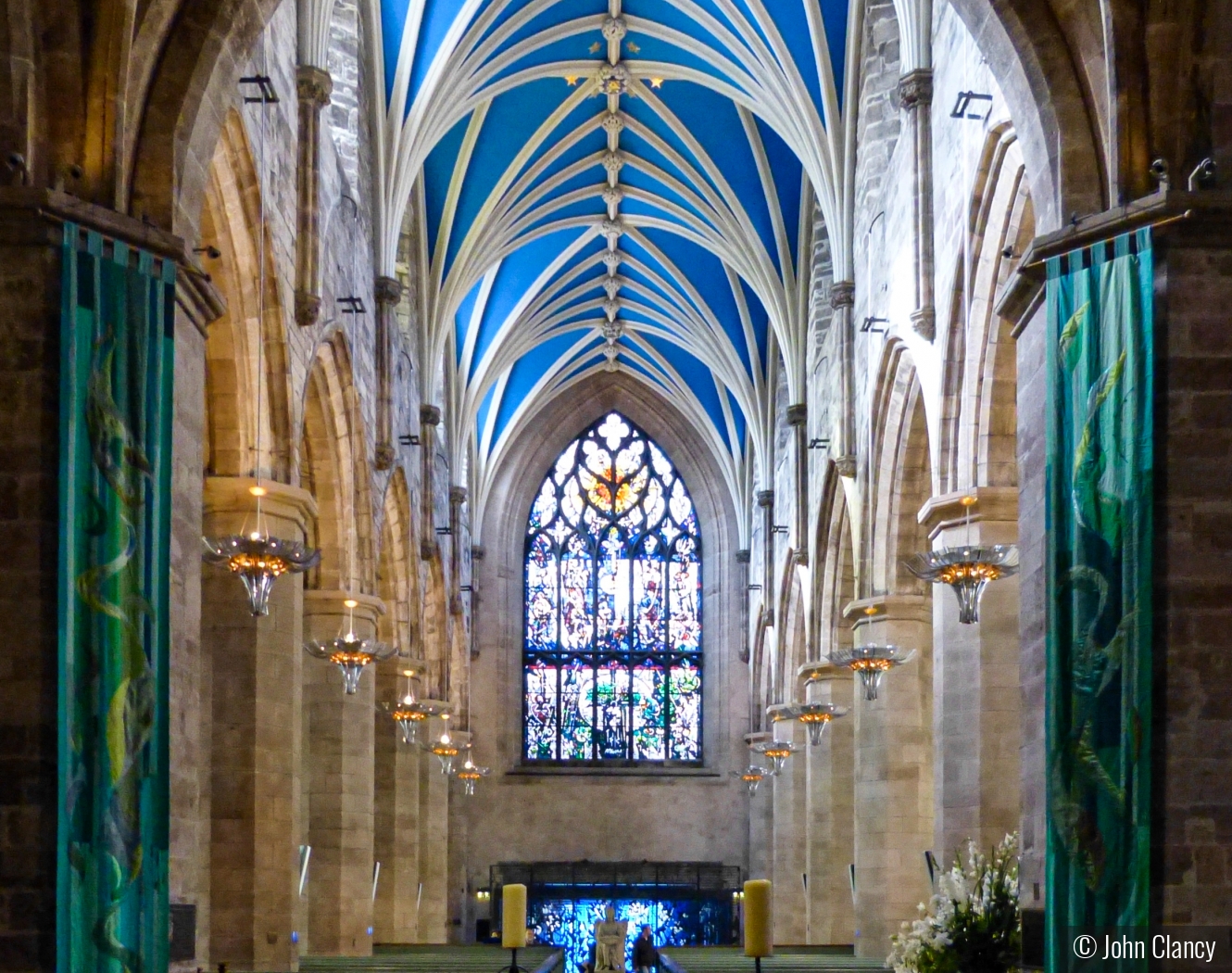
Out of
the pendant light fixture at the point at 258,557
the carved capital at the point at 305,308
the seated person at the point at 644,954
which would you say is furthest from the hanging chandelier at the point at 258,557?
the seated person at the point at 644,954

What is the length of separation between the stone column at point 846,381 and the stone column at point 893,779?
2.36 meters

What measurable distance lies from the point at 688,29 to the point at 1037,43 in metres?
16.3

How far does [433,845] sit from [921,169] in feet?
66.2

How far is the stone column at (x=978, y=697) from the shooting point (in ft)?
54.8

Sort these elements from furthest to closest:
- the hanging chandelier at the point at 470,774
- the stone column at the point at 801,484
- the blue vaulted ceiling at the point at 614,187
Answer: the hanging chandelier at the point at 470,774
the stone column at the point at 801,484
the blue vaulted ceiling at the point at 614,187

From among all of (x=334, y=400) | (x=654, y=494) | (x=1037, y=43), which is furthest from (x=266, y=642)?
(x=654, y=494)

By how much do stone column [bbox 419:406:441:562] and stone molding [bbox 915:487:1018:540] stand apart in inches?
602

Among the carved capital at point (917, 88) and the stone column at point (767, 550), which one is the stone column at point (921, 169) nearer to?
the carved capital at point (917, 88)

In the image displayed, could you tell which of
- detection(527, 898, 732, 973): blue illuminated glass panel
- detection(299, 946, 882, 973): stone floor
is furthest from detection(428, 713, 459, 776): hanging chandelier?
detection(527, 898, 732, 973): blue illuminated glass panel

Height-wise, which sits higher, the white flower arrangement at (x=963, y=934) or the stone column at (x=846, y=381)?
the stone column at (x=846, y=381)

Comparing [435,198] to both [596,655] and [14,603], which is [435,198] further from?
[14,603]

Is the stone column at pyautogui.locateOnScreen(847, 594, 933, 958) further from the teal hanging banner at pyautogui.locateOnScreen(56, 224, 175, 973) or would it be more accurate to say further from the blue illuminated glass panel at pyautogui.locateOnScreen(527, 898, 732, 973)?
the blue illuminated glass panel at pyautogui.locateOnScreen(527, 898, 732, 973)

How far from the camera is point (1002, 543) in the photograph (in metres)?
17.3

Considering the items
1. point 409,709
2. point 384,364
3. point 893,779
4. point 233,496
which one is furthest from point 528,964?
point 233,496
